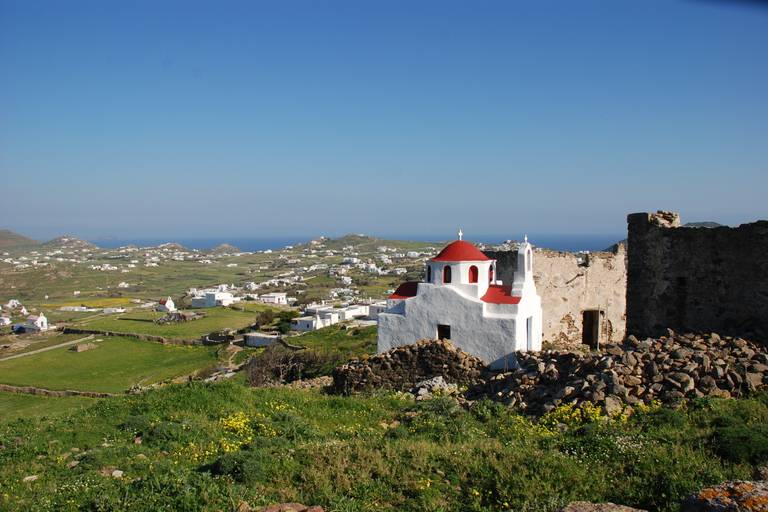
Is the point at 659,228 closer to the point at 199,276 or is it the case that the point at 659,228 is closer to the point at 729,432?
the point at 729,432

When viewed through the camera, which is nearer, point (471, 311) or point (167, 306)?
point (471, 311)

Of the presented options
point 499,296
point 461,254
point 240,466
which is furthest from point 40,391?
point 240,466

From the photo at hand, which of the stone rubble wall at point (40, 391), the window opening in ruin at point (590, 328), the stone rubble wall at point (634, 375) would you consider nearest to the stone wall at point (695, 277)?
the stone rubble wall at point (634, 375)

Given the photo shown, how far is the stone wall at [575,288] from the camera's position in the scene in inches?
600

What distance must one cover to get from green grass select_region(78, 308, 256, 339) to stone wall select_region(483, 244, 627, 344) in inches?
A: 1962

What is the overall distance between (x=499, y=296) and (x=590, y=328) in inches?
194

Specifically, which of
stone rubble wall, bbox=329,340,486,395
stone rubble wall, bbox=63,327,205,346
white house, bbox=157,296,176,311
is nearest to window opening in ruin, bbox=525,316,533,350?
stone rubble wall, bbox=329,340,486,395

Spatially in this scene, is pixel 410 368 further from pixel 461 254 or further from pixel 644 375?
pixel 644 375

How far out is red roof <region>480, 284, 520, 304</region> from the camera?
1320cm

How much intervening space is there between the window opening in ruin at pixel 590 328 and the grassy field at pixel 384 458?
820cm

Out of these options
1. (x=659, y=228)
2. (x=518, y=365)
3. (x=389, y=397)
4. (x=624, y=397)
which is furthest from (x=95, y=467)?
(x=659, y=228)

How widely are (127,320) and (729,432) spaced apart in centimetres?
7905

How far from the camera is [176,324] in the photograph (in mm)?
66562

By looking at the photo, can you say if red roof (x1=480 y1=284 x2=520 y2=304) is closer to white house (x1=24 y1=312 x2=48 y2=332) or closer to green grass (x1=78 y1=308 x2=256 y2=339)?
green grass (x1=78 y1=308 x2=256 y2=339)
